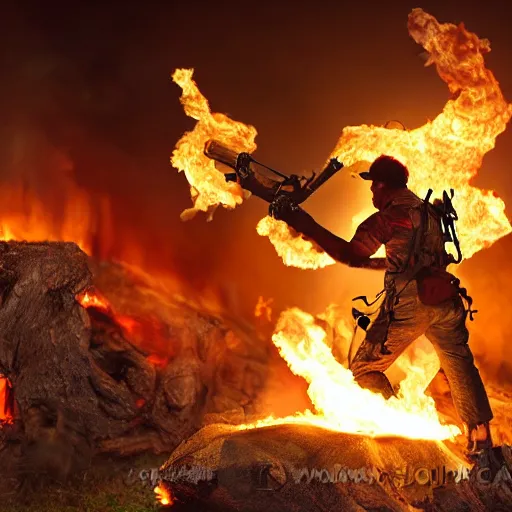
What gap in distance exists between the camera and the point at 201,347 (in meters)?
6.64

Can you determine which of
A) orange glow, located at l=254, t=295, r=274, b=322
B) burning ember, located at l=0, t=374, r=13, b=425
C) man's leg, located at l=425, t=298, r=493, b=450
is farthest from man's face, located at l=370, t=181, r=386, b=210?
burning ember, located at l=0, t=374, r=13, b=425

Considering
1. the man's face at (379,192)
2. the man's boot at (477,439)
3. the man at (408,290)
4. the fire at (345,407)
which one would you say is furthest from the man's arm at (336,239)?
the man's boot at (477,439)

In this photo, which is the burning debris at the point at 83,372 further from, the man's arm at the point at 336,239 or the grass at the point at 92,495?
the man's arm at the point at 336,239

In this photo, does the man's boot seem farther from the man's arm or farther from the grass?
the grass

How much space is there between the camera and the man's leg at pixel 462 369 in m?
4.50

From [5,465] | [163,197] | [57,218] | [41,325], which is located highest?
[163,197]

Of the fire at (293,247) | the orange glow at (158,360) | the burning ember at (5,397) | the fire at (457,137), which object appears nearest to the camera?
the fire at (293,247)

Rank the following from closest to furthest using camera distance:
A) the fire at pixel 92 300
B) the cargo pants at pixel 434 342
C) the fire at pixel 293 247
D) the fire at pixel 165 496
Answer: the fire at pixel 165 496 < the cargo pants at pixel 434 342 < the fire at pixel 293 247 < the fire at pixel 92 300

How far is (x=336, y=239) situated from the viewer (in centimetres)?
440

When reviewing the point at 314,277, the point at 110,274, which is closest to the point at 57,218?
the point at 110,274

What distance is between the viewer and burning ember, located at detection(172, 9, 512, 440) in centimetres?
516

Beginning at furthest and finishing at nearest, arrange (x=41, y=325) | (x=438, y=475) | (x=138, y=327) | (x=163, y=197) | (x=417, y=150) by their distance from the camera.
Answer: (x=163, y=197) < (x=138, y=327) < (x=417, y=150) < (x=41, y=325) < (x=438, y=475)

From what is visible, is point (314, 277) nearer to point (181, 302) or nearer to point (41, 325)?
point (181, 302)

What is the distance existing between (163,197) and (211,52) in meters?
2.39
